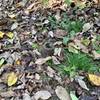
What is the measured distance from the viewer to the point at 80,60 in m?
2.95

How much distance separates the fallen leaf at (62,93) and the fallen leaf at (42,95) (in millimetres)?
80

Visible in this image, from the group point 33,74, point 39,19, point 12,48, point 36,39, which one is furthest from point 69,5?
point 33,74

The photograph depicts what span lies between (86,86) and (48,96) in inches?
13.4

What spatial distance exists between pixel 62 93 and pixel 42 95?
0.17 meters

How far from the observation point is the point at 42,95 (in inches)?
107

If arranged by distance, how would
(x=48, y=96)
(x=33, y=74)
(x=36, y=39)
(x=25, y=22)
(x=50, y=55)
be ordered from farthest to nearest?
(x=25, y=22)
(x=36, y=39)
(x=50, y=55)
(x=33, y=74)
(x=48, y=96)

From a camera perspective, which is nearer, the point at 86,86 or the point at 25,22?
the point at 86,86

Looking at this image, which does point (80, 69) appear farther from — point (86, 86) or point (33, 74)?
point (33, 74)

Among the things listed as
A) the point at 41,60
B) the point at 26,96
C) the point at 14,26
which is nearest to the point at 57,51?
the point at 41,60

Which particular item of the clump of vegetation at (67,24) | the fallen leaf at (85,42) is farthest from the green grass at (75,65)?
the clump of vegetation at (67,24)

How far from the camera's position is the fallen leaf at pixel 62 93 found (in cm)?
269

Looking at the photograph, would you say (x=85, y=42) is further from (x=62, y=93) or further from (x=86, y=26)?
(x=62, y=93)

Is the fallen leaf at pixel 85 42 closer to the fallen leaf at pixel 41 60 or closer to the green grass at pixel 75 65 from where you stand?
the green grass at pixel 75 65

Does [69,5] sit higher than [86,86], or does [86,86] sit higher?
[69,5]
